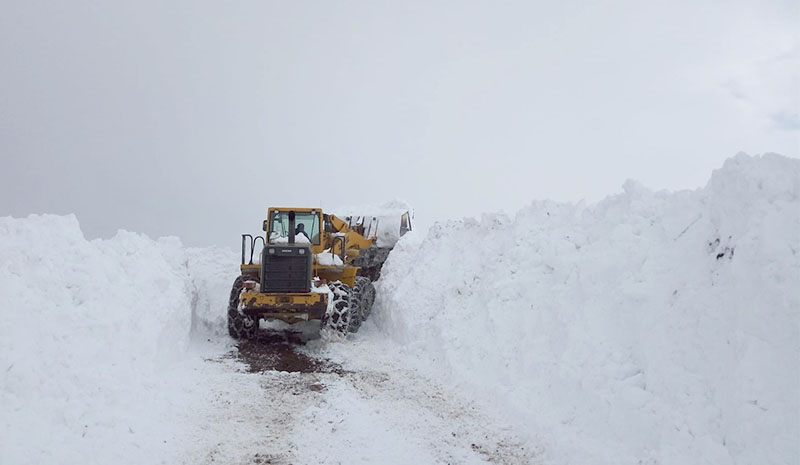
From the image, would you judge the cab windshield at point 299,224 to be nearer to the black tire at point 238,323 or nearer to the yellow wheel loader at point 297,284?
the yellow wheel loader at point 297,284

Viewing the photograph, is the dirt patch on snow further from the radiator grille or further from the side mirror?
the side mirror

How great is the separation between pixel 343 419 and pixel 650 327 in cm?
368

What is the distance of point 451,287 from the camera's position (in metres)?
10.9

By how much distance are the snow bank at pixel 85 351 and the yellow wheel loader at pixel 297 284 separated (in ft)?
4.24

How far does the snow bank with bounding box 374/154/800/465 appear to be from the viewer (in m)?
4.66

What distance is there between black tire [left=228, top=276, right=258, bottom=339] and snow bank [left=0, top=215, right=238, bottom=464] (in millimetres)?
1008

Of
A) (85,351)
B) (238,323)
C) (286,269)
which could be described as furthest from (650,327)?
(238,323)

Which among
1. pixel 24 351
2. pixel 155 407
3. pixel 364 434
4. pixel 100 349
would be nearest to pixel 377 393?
pixel 364 434

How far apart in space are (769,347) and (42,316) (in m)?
7.68

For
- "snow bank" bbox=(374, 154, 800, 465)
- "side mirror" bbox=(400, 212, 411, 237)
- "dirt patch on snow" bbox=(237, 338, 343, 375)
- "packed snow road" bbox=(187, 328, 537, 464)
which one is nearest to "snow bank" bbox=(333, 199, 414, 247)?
"side mirror" bbox=(400, 212, 411, 237)

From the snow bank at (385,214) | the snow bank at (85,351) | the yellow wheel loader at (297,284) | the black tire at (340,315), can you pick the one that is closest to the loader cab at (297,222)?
the yellow wheel loader at (297,284)

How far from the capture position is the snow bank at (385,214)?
1883cm

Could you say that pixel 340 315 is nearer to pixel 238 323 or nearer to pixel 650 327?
pixel 238 323

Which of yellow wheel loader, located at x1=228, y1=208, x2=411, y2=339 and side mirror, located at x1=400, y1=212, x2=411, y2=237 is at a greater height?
side mirror, located at x1=400, y1=212, x2=411, y2=237
